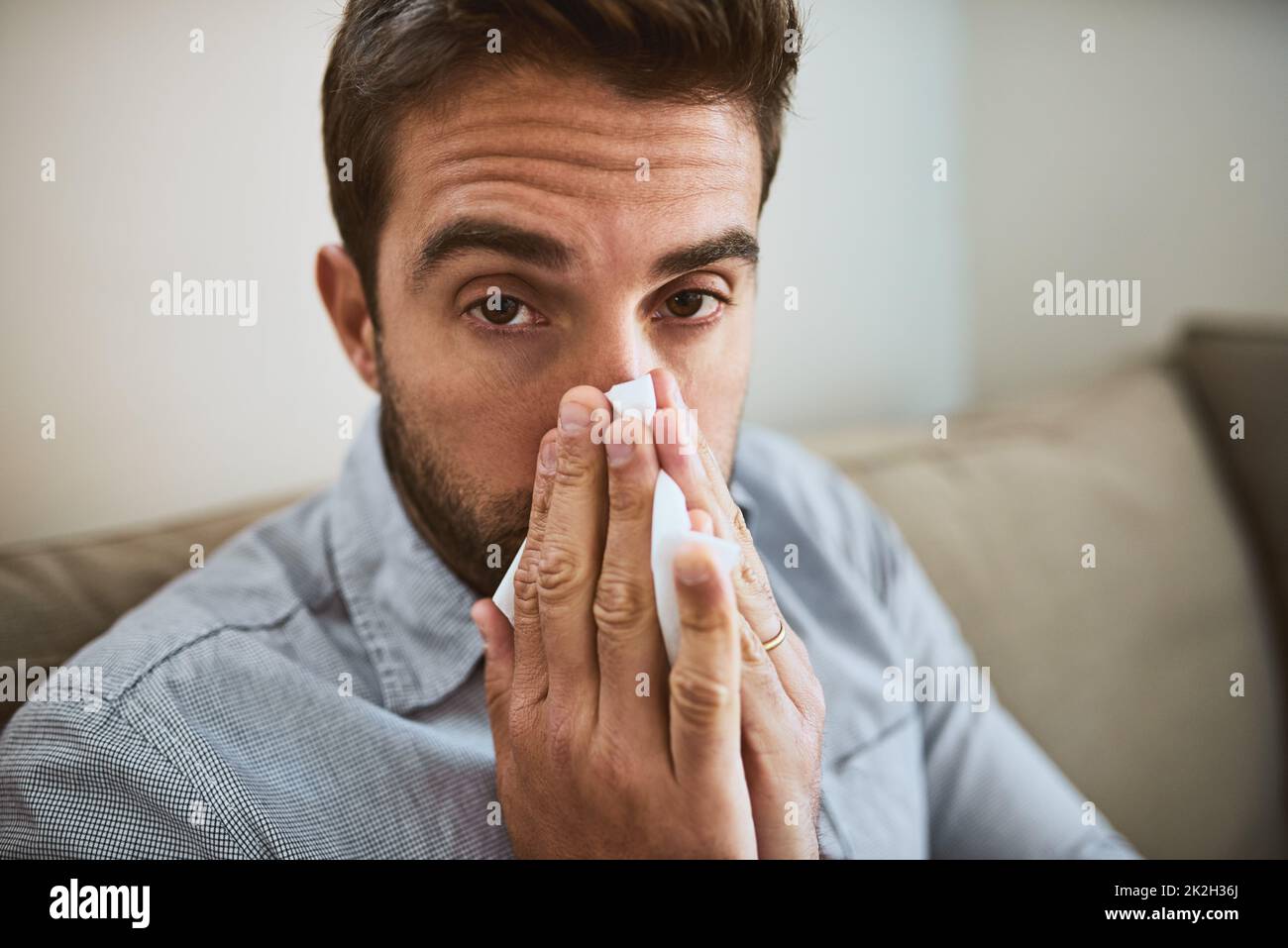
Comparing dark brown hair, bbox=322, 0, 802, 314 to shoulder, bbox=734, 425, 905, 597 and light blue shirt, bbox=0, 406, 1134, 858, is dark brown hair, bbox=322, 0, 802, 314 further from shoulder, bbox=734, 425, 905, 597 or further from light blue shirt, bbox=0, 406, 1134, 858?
shoulder, bbox=734, 425, 905, 597

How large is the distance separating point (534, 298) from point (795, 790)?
11.7 inches

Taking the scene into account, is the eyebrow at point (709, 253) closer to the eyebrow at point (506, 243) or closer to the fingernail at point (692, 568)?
the eyebrow at point (506, 243)

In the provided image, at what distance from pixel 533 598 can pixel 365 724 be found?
149 millimetres

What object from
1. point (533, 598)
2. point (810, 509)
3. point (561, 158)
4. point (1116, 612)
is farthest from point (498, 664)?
point (1116, 612)

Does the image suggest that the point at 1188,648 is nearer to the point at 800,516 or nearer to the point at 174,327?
the point at 800,516

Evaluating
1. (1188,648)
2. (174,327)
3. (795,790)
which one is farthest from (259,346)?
(1188,648)

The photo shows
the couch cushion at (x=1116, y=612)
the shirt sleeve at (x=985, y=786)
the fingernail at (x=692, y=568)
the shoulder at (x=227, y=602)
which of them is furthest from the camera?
the couch cushion at (x=1116, y=612)

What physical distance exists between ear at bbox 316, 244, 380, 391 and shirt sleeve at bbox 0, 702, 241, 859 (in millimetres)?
251

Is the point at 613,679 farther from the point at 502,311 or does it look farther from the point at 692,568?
the point at 502,311

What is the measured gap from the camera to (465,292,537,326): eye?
53cm

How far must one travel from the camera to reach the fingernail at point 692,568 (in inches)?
17.4

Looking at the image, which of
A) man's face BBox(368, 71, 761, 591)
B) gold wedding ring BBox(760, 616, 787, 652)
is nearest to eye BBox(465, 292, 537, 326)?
man's face BBox(368, 71, 761, 591)

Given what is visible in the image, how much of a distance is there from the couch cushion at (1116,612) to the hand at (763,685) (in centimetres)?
45

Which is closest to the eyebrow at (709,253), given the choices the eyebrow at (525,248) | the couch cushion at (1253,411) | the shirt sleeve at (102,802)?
the eyebrow at (525,248)
